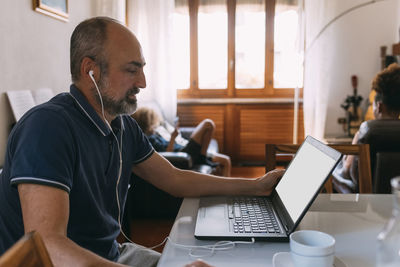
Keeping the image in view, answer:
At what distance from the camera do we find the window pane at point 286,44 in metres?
4.74

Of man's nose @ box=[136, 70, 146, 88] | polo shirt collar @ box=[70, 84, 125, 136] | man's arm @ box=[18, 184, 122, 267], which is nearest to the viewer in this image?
man's arm @ box=[18, 184, 122, 267]

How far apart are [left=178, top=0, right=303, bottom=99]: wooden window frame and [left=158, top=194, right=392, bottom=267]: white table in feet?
12.4

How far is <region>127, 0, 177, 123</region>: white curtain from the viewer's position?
4.73 m

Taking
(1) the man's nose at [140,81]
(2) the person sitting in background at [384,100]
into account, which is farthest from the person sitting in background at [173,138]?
(1) the man's nose at [140,81]

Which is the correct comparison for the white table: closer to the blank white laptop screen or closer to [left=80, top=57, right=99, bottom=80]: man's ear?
the blank white laptop screen

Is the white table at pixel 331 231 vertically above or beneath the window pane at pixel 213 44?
beneath

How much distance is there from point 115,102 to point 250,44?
396cm

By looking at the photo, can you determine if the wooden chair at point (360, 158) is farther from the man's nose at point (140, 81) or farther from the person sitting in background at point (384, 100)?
the person sitting in background at point (384, 100)

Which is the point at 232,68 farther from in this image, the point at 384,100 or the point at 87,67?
the point at 87,67

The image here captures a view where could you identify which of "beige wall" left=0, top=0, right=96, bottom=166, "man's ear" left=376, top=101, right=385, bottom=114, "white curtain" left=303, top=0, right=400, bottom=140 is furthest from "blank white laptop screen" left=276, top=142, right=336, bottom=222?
"white curtain" left=303, top=0, right=400, bottom=140

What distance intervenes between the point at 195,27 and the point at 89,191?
419 centimetres

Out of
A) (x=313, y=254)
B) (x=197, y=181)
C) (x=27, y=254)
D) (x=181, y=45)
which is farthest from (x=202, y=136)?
(x=27, y=254)

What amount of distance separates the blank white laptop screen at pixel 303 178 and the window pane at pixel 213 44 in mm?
3940

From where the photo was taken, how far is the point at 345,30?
15.4ft
